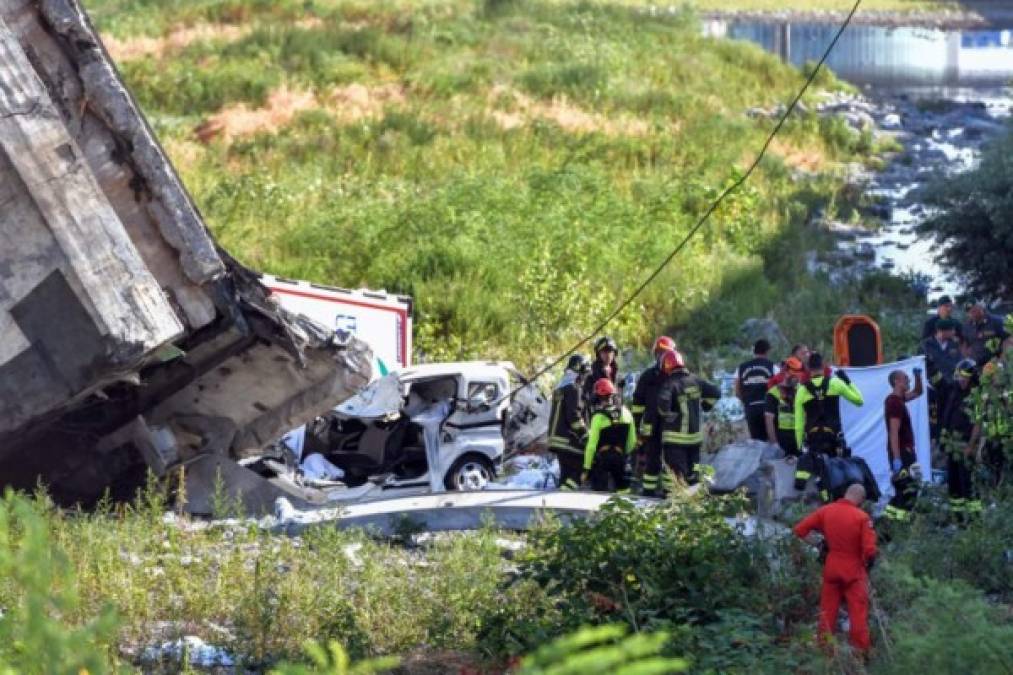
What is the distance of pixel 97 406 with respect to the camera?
45.6 feet

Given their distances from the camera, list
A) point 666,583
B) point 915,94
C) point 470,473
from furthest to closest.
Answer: point 915,94 < point 470,473 < point 666,583

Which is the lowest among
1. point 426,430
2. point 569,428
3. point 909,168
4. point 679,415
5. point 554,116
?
point 909,168

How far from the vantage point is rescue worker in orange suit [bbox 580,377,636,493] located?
555 inches

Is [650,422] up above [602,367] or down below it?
below

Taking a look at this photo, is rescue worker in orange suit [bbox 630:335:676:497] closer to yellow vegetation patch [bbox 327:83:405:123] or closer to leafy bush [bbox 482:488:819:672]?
leafy bush [bbox 482:488:819:672]

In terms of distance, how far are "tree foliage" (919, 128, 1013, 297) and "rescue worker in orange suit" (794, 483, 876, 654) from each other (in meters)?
11.7

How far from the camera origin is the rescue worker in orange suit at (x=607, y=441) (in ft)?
46.3

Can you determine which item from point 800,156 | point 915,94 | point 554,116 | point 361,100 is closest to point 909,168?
point 800,156

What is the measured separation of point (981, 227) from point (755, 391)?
7702mm

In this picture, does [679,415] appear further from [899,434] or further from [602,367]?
[899,434]

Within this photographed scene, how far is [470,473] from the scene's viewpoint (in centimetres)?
1577

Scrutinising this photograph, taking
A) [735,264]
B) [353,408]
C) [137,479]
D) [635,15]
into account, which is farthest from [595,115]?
[137,479]

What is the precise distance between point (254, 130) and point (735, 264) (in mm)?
11013

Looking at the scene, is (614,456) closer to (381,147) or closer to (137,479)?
(137,479)
